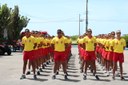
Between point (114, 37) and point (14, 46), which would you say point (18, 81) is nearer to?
point (114, 37)

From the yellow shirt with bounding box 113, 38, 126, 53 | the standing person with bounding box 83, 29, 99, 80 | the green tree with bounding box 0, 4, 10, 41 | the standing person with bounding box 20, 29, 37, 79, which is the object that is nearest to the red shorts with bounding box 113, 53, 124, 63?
the yellow shirt with bounding box 113, 38, 126, 53

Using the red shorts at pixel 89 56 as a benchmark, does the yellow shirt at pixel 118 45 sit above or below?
above

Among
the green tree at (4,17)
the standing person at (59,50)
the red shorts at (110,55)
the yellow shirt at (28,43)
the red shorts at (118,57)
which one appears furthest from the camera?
the green tree at (4,17)

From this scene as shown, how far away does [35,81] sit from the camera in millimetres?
15508

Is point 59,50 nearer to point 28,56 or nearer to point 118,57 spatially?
point 28,56

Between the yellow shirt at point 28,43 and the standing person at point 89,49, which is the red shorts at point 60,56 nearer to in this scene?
the standing person at point 89,49

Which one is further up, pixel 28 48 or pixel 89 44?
pixel 89 44

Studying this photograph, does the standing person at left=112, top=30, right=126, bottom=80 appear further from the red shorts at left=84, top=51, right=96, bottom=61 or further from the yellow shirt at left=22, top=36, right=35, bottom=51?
the yellow shirt at left=22, top=36, right=35, bottom=51

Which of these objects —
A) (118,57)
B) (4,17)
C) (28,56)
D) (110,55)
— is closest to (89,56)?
(118,57)

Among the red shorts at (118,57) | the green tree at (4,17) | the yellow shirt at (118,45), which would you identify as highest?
the green tree at (4,17)

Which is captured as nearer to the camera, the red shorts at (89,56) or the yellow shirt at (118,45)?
the red shorts at (89,56)

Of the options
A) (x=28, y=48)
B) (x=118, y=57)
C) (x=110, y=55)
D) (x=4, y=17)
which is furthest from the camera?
(x=4, y=17)

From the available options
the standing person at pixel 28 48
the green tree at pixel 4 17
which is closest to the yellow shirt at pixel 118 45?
the standing person at pixel 28 48

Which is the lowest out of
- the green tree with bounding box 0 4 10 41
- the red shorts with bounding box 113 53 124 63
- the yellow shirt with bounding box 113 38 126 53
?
the red shorts with bounding box 113 53 124 63
